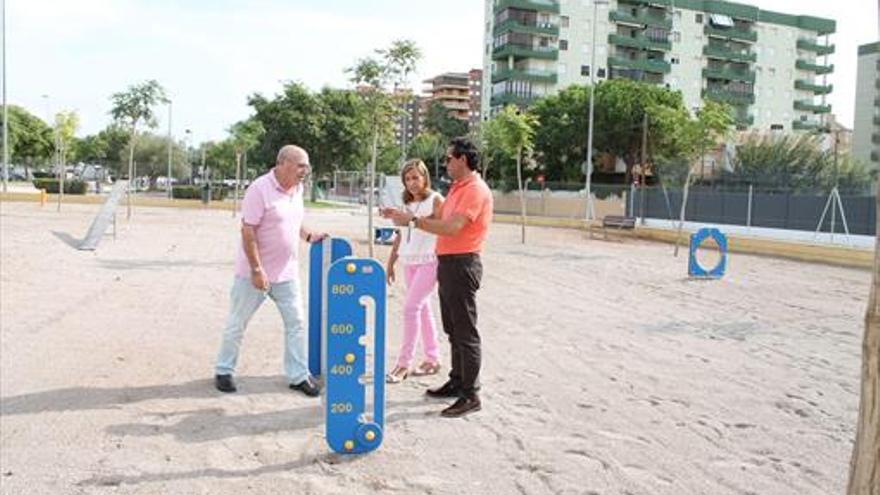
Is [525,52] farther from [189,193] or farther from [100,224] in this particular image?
[100,224]

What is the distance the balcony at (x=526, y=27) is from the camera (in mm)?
87500

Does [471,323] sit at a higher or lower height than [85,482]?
higher

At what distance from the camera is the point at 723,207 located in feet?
114

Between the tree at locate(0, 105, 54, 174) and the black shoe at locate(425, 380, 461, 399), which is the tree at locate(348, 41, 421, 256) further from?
the tree at locate(0, 105, 54, 174)

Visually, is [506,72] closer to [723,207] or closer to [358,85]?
[723,207]

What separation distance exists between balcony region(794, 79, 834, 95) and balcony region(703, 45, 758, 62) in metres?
8.66

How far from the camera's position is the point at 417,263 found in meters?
6.15

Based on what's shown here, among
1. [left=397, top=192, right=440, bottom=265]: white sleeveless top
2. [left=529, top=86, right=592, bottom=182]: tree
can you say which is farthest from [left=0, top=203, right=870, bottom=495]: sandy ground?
[left=529, top=86, right=592, bottom=182]: tree

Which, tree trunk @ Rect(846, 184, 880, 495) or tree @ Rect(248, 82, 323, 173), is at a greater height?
tree @ Rect(248, 82, 323, 173)

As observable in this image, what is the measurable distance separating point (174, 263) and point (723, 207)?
1018 inches

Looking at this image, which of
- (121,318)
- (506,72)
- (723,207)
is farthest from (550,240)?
(506,72)

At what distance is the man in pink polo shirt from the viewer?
5.52m

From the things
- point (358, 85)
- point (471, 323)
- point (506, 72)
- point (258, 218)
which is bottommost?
point (471, 323)

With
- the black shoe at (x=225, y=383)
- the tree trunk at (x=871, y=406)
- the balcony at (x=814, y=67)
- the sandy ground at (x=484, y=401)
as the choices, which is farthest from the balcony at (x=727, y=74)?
the tree trunk at (x=871, y=406)
